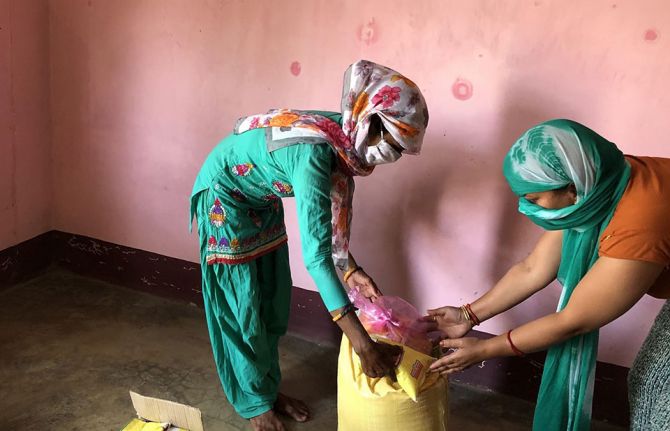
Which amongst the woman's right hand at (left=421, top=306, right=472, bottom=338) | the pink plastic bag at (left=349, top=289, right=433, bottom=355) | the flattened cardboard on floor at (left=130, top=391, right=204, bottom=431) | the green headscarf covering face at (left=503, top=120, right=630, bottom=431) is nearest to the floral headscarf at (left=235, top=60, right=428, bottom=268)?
the green headscarf covering face at (left=503, top=120, right=630, bottom=431)

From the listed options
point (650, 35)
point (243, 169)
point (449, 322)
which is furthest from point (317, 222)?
point (650, 35)

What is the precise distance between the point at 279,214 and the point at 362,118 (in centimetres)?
58

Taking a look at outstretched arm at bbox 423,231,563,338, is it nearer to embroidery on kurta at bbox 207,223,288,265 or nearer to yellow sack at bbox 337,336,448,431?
yellow sack at bbox 337,336,448,431

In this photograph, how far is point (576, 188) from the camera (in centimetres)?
123

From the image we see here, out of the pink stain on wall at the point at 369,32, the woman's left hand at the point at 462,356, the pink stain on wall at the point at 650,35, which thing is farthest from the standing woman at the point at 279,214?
the pink stain on wall at the point at 650,35

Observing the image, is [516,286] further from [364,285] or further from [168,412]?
[168,412]

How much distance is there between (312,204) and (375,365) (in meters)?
0.45

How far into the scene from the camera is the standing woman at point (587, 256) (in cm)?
121

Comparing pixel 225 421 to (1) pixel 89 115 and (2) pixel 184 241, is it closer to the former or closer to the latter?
(2) pixel 184 241

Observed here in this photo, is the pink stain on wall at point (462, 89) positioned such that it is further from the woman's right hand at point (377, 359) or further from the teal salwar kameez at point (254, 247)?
the woman's right hand at point (377, 359)

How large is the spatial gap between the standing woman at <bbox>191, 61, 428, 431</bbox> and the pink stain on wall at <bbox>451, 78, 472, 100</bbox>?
1.65 ft

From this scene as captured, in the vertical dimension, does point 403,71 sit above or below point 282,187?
above

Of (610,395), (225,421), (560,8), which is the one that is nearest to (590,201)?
(560,8)

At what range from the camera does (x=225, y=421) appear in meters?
1.99
